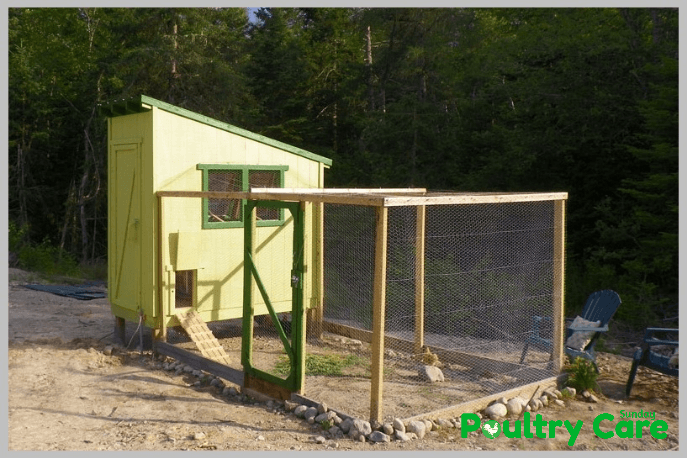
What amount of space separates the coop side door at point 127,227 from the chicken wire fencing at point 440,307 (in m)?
2.51

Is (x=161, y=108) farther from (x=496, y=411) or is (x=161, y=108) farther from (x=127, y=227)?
(x=496, y=411)

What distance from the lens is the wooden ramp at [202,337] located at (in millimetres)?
8023

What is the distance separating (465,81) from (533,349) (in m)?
10.3

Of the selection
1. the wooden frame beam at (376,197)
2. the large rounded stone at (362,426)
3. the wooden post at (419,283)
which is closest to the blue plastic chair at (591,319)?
the wooden post at (419,283)

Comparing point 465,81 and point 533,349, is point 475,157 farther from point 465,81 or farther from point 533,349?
point 533,349

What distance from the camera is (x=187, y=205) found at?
8.45 m

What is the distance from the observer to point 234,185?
8.88m

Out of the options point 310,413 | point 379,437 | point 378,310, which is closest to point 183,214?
point 310,413

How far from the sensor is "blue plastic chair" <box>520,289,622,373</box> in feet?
25.0

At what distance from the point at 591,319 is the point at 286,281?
368 centimetres

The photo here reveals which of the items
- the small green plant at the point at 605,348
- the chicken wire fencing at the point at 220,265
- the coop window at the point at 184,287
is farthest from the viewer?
the small green plant at the point at 605,348

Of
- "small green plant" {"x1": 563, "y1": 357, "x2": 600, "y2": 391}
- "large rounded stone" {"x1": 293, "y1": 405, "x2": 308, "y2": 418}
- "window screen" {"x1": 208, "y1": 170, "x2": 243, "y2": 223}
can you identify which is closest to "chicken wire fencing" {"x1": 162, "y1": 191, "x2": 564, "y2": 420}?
"window screen" {"x1": 208, "y1": 170, "x2": 243, "y2": 223}

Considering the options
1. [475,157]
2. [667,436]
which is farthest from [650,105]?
[667,436]

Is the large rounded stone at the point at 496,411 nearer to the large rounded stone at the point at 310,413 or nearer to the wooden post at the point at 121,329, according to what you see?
the large rounded stone at the point at 310,413
